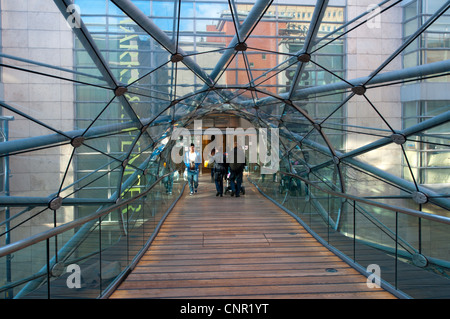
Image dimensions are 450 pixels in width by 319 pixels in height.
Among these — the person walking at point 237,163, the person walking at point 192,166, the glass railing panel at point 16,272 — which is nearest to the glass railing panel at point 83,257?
the glass railing panel at point 16,272

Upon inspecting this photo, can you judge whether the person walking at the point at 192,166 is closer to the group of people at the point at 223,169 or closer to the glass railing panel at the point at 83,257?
the group of people at the point at 223,169

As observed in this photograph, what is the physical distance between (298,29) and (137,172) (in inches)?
284

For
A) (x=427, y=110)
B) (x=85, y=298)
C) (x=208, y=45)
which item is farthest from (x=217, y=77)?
(x=85, y=298)

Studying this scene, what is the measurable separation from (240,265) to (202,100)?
942 centimetres

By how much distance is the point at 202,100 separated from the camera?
15.1 meters

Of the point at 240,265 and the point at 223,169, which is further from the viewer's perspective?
the point at 223,169

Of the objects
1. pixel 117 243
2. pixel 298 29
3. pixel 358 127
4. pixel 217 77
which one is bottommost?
pixel 117 243

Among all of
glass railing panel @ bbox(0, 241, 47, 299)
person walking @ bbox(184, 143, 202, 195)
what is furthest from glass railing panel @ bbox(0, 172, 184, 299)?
person walking @ bbox(184, 143, 202, 195)

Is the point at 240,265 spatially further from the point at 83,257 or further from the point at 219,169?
the point at 219,169

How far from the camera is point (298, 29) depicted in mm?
11570

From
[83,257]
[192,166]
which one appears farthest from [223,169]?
[83,257]

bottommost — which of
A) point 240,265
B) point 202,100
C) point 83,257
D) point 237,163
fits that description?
point 240,265

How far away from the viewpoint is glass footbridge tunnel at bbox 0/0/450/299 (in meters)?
5.57
